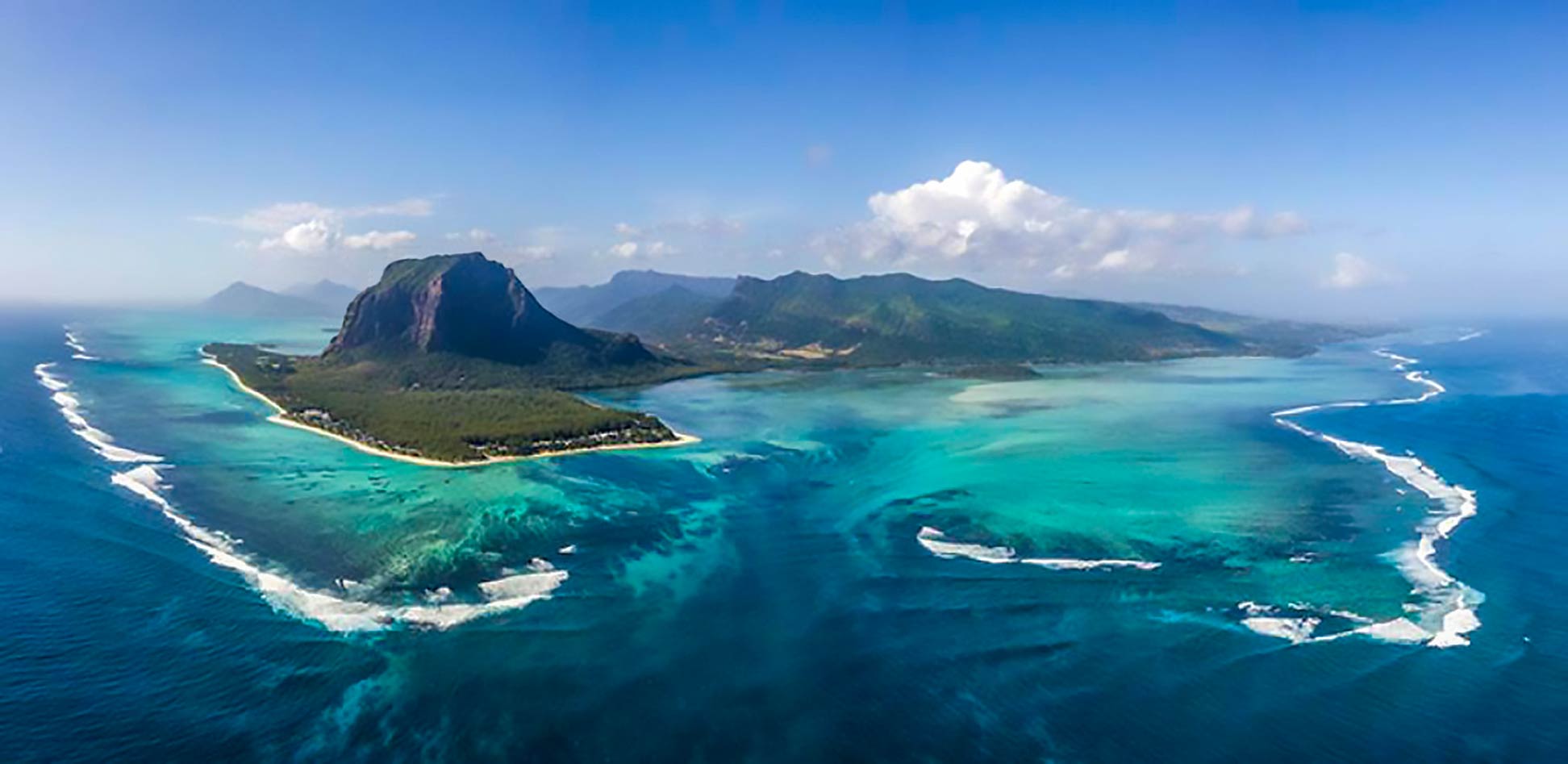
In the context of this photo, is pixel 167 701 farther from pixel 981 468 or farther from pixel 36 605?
pixel 981 468

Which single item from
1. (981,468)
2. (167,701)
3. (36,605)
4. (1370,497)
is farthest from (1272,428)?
(36,605)

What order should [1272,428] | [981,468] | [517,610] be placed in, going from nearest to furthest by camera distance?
1. [517,610]
2. [981,468]
3. [1272,428]

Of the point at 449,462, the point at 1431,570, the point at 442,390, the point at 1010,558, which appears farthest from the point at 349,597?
the point at 442,390

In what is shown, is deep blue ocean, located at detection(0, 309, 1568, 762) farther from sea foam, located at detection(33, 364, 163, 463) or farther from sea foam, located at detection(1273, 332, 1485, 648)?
sea foam, located at detection(33, 364, 163, 463)

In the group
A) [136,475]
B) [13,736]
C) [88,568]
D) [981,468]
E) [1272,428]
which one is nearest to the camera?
[13,736]

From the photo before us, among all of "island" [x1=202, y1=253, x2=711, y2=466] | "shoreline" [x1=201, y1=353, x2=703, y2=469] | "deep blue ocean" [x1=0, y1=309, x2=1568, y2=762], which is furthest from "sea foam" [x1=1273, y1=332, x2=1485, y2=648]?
"island" [x1=202, y1=253, x2=711, y2=466]

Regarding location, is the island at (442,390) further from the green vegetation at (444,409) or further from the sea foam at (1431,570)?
the sea foam at (1431,570)
